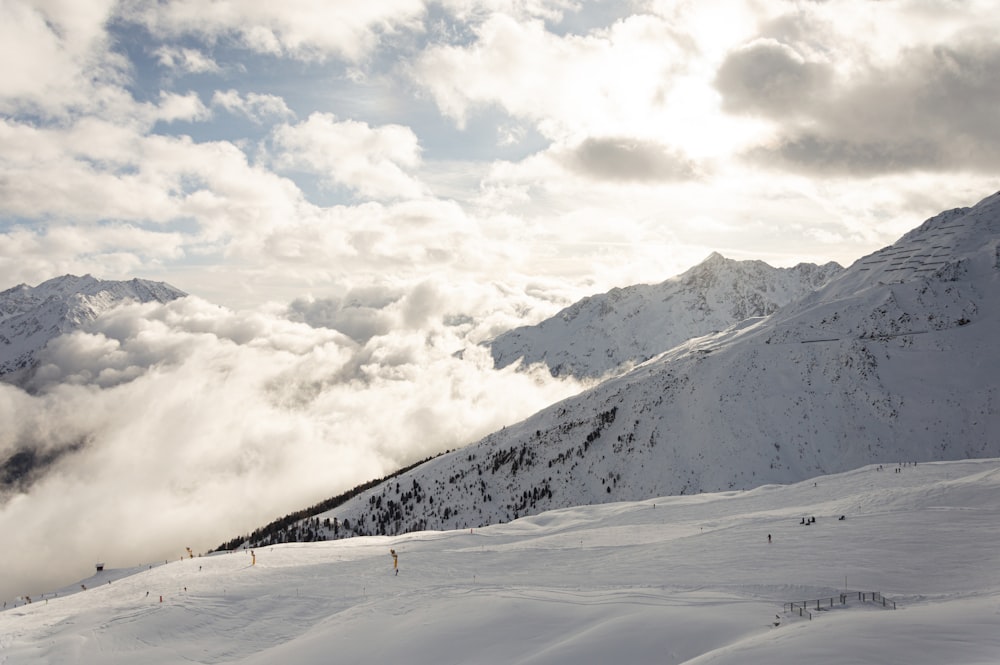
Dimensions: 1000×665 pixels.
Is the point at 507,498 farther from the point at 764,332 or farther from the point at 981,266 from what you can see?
the point at 981,266

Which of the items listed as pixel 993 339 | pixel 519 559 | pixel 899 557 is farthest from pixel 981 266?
pixel 519 559

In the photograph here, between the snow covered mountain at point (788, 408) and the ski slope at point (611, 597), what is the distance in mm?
54207

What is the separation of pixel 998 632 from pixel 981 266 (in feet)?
512

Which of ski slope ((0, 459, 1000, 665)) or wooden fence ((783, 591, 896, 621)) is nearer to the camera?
ski slope ((0, 459, 1000, 665))

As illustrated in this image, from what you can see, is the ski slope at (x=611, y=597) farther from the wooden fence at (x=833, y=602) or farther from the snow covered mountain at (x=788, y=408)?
the snow covered mountain at (x=788, y=408)

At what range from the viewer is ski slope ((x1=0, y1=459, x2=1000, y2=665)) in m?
23.8

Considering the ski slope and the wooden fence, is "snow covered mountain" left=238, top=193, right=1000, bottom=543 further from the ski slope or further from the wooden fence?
the wooden fence

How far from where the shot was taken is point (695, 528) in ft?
170

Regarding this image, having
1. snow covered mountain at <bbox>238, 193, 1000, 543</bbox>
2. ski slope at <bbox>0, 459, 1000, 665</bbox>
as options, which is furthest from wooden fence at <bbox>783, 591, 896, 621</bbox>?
snow covered mountain at <bbox>238, 193, 1000, 543</bbox>

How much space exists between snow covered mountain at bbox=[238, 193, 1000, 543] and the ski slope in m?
54.2

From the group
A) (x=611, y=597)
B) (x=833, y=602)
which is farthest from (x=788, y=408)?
(x=611, y=597)

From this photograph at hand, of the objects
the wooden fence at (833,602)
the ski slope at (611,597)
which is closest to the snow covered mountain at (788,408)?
the ski slope at (611,597)

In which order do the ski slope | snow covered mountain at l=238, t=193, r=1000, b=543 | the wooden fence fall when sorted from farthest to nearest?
1. snow covered mountain at l=238, t=193, r=1000, b=543
2. the wooden fence
3. the ski slope

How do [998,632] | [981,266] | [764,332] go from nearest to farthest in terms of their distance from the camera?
[998,632] < [981,266] < [764,332]
